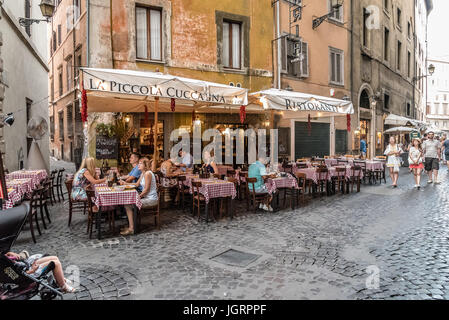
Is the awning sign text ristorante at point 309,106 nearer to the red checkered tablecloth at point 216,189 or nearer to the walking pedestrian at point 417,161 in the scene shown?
the red checkered tablecloth at point 216,189

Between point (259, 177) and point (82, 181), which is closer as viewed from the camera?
point (82, 181)

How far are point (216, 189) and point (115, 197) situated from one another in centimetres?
218

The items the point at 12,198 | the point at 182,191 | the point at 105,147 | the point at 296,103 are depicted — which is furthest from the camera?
the point at 105,147

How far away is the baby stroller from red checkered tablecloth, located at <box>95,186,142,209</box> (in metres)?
2.50

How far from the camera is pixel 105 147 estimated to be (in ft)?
36.7

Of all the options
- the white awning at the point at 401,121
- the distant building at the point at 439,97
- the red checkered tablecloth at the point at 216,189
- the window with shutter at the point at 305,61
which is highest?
the distant building at the point at 439,97

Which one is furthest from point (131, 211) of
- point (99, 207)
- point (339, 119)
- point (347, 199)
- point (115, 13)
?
point (339, 119)

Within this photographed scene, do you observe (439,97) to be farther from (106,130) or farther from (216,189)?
(216,189)

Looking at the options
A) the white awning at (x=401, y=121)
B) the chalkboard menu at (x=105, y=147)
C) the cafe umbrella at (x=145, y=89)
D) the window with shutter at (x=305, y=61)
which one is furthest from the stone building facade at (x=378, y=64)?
the chalkboard menu at (x=105, y=147)

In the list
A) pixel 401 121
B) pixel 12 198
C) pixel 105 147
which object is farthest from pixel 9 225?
Result: pixel 401 121

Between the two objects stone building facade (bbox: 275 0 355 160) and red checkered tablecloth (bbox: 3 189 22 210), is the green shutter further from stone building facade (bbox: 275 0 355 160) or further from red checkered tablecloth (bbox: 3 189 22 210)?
red checkered tablecloth (bbox: 3 189 22 210)

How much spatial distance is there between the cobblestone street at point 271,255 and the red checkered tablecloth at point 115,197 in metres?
0.63

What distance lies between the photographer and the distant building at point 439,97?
55.4 m

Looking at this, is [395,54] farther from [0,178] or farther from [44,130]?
[0,178]
